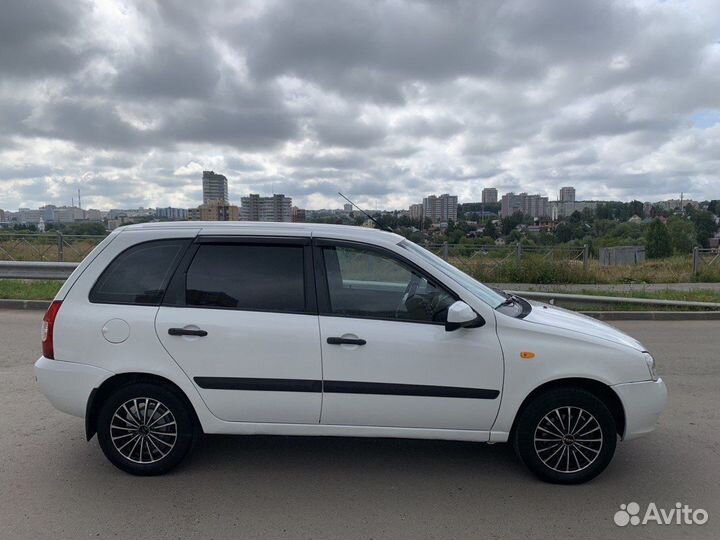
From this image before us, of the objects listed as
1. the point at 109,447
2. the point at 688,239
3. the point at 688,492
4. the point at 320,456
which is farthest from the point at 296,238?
the point at 688,239

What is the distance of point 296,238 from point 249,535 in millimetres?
1960

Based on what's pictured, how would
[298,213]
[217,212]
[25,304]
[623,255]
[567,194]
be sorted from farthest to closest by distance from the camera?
[567,194]
[623,255]
[25,304]
[298,213]
[217,212]

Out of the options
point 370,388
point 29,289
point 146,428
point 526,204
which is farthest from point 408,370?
point 526,204

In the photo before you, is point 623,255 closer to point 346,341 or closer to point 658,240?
point 658,240

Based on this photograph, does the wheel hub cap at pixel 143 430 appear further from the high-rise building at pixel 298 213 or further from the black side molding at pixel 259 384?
the high-rise building at pixel 298 213

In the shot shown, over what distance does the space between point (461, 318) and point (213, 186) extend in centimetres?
679

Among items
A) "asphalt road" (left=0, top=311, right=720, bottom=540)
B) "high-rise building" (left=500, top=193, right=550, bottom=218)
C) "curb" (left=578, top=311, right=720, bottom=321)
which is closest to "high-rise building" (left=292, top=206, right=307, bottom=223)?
"asphalt road" (left=0, top=311, right=720, bottom=540)

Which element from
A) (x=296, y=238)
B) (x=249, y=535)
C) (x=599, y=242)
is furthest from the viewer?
(x=599, y=242)

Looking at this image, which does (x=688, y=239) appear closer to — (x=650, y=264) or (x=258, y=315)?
(x=650, y=264)

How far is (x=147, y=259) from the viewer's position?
4008 mm

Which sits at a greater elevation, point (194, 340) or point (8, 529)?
point (194, 340)

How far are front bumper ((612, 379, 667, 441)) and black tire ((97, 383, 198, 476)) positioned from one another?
9.92 feet

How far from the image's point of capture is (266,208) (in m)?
6.22

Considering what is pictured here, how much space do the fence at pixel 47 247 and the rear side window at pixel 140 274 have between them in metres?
15.4
